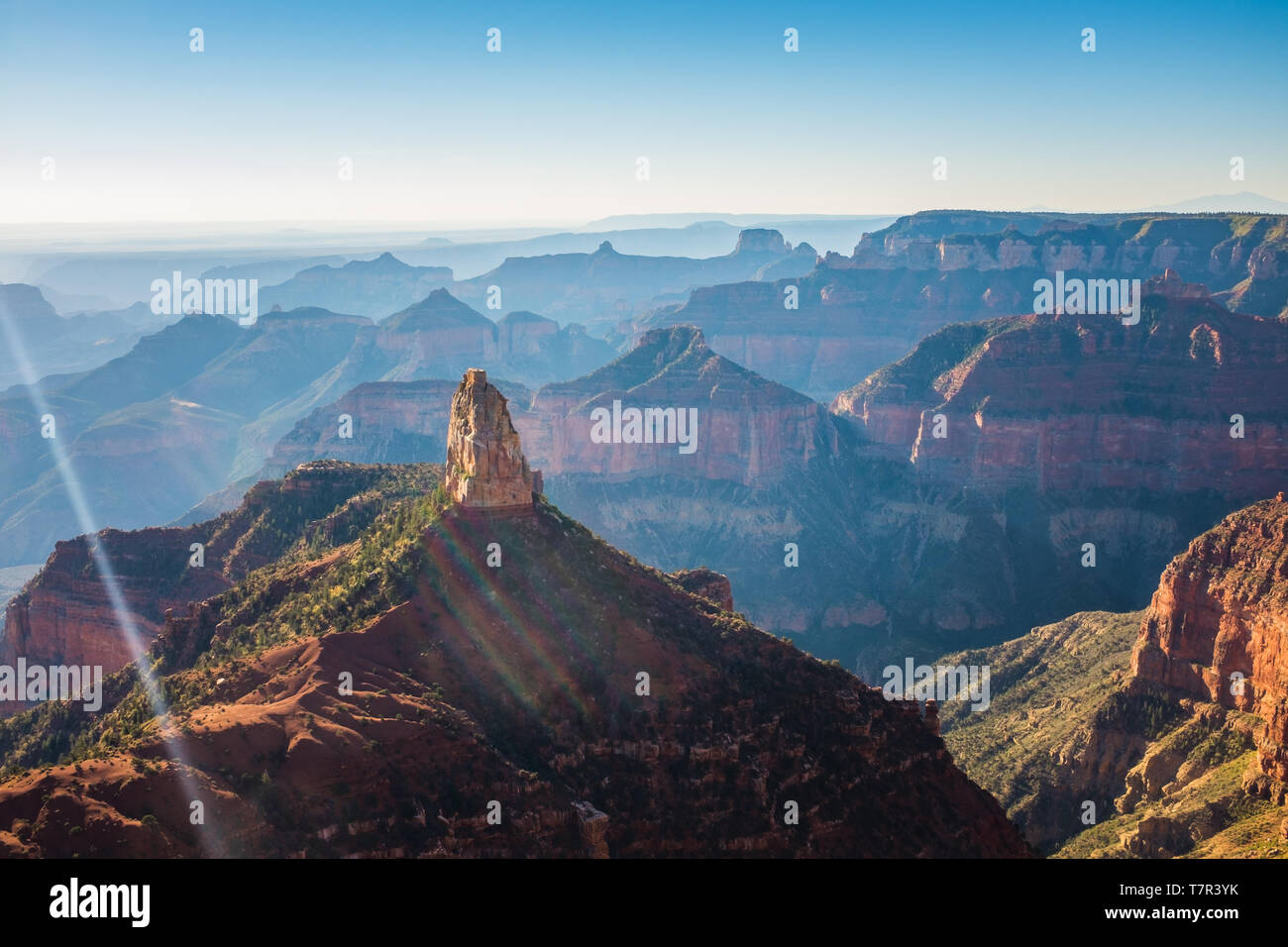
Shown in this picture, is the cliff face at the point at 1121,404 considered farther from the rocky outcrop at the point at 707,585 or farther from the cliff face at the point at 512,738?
the cliff face at the point at 512,738

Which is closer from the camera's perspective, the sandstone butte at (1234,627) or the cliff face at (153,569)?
the sandstone butte at (1234,627)

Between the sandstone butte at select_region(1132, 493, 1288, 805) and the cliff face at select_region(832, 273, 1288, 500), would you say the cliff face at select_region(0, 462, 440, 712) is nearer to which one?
the sandstone butte at select_region(1132, 493, 1288, 805)

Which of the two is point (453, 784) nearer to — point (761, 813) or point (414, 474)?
point (761, 813)

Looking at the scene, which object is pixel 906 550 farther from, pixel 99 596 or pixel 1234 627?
pixel 99 596
